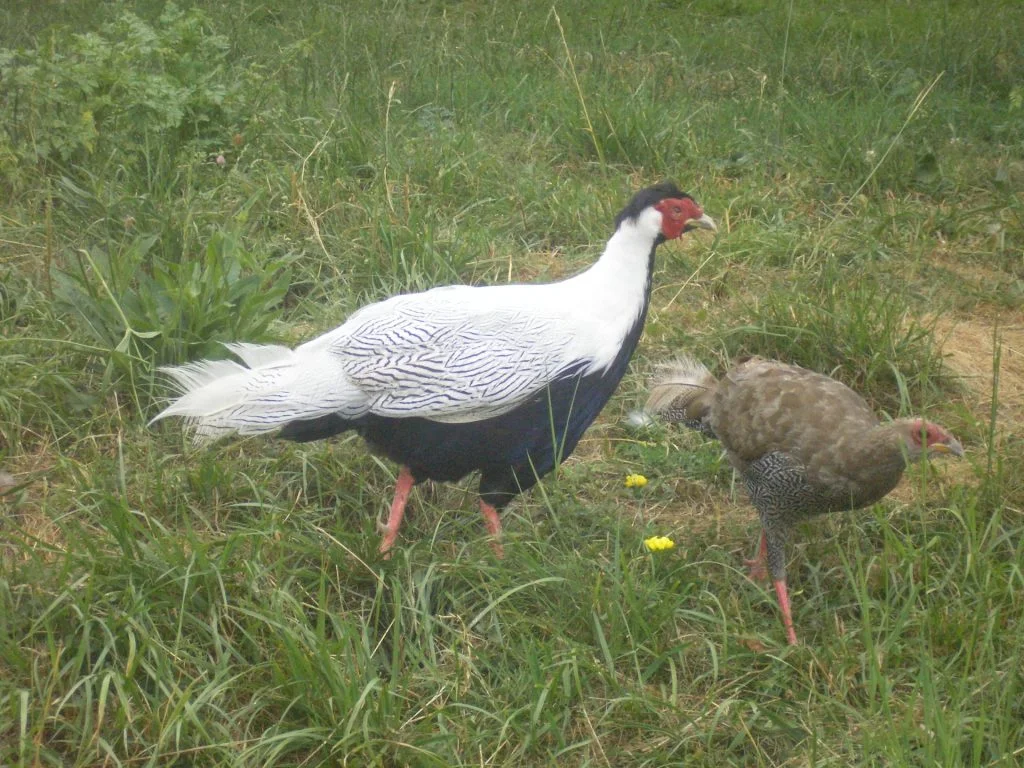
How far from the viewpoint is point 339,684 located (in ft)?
9.62

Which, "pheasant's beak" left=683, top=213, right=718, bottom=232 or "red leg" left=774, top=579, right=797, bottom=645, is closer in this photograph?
"red leg" left=774, top=579, right=797, bottom=645

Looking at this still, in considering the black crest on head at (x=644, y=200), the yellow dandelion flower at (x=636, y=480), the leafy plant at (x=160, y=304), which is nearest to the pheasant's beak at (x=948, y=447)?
the yellow dandelion flower at (x=636, y=480)

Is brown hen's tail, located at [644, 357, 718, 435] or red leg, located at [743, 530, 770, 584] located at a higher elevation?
brown hen's tail, located at [644, 357, 718, 435]

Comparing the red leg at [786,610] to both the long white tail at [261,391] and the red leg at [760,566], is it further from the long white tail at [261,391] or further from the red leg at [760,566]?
the long white tail at [261,391]

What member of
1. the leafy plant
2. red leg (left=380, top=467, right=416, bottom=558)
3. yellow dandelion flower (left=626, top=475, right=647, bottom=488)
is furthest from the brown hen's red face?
the leafy plant

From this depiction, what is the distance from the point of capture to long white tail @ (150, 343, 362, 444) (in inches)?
143

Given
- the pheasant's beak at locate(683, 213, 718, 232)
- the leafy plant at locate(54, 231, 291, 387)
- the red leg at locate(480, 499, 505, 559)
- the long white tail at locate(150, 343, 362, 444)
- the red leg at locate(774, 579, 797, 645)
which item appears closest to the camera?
the red leg at locate(774, 579, 797, 645)

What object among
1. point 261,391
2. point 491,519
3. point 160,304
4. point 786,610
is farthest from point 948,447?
point 160,304

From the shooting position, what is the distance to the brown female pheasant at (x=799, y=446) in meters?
3.46

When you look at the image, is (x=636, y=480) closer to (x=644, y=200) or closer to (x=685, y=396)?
(x=685, y=396)

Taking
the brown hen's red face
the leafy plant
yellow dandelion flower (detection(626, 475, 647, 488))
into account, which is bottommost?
yellow dandelion flower (detection(626, 475, 647, 488))

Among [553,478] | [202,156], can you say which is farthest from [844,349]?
[202,156]

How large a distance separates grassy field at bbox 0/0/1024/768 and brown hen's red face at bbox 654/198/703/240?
2.70ft

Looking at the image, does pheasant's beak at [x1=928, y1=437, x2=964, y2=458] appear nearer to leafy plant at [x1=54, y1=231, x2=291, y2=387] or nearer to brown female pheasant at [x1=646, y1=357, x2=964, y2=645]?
brown female pheasant at [x1=646, y1=357, x2=964, y2=645]
